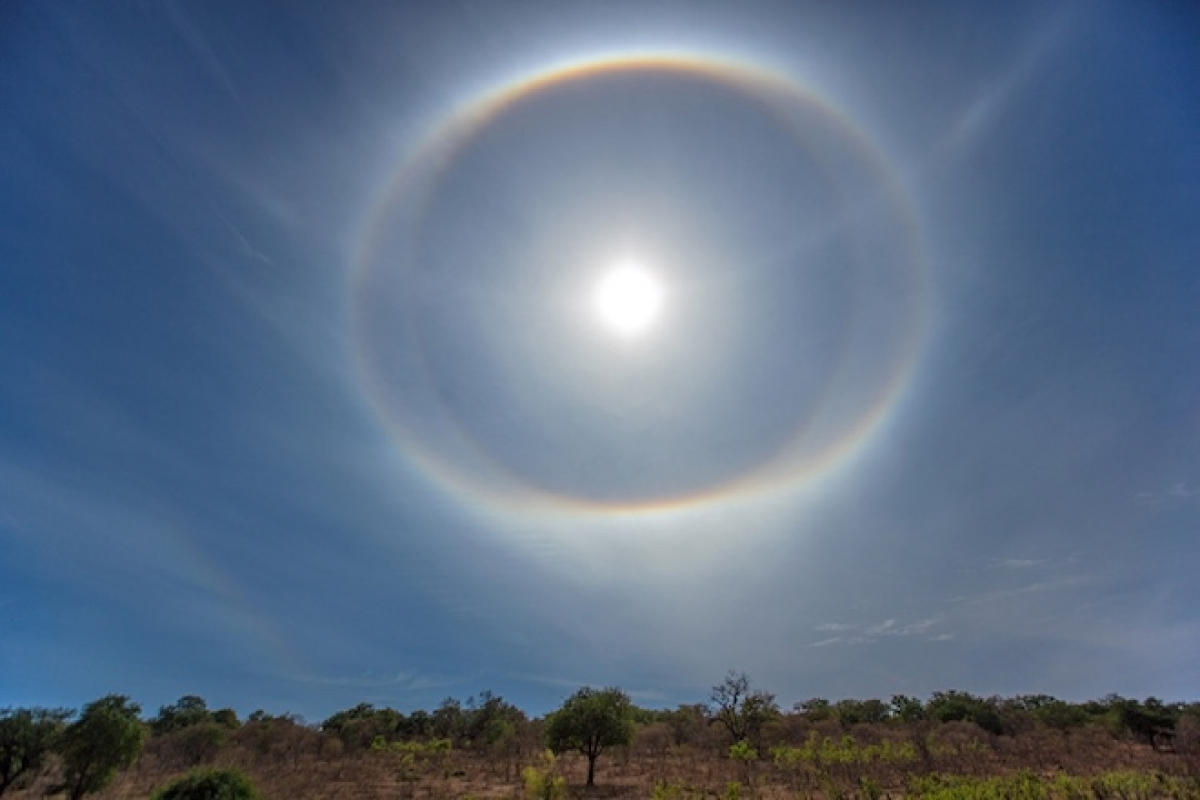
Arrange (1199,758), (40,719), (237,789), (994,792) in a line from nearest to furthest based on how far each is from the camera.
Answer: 1. (237,789)
2. (994,792)
3. (40,719)
4. (1199,758)

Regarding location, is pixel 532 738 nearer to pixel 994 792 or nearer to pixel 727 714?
pixel 727 714

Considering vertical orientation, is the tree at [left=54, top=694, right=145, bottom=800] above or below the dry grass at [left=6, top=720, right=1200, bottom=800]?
above

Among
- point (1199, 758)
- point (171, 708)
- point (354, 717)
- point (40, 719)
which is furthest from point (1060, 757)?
point (171, 708)

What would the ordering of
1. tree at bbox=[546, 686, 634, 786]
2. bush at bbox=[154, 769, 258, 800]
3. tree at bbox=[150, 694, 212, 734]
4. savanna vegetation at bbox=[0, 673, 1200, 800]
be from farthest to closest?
tree at bbox=[150, 694, 212, 734]
tree at bbox=[546, 686, 634, 786]
savanna vegetation at bbox=[0, 673, 1200, 800]
bush at bbox=[154, 769, 258, 800]

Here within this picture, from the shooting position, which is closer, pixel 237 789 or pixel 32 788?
pixel 237 789

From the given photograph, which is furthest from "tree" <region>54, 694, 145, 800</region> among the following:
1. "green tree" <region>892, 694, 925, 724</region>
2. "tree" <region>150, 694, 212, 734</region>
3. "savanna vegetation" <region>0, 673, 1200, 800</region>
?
"green tree" <region>892, 694, 925, 724</region>

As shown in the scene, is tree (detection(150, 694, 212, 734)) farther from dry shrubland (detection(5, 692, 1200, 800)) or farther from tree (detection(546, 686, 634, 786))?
tree (detection(546, 686, 634, 786))
